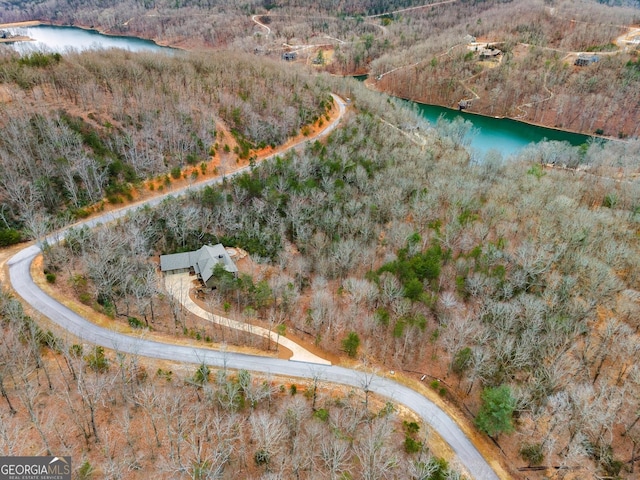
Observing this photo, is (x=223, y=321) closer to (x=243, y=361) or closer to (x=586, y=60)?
(x=243, y=361)

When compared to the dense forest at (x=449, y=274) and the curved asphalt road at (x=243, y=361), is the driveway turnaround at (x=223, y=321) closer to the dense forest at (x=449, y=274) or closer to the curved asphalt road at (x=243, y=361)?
the curved asphalt road at (x=243, y=361)

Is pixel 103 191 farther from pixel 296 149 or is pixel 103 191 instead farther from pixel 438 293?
pixel 438 293

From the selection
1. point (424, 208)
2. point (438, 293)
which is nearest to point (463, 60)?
point (424, 208)

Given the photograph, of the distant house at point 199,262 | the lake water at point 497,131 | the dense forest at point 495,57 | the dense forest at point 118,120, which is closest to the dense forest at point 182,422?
the distant house at point 199,262

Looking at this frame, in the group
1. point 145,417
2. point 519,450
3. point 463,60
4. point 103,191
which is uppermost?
point 463,60

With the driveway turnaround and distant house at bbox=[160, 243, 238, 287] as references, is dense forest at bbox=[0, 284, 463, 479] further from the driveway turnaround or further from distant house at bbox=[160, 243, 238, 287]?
distant house at bbox=[160, 243, 238, 287]

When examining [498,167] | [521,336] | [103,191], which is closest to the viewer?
[521,336]

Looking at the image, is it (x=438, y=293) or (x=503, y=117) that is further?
(x=503, y=117)

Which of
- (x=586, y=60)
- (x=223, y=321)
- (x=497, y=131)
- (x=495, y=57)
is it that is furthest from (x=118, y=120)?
(x=586, y=60)
